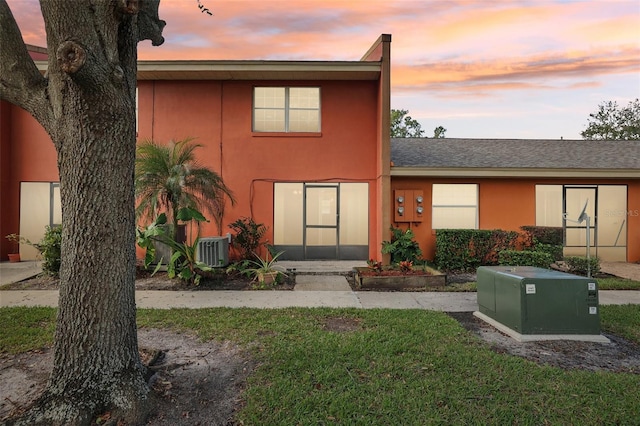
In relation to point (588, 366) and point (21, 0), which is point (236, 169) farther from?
point (588, 366)

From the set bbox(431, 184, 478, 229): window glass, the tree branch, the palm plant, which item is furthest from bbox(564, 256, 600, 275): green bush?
the tree branch

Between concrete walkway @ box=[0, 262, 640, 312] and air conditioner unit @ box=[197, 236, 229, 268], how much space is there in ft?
4.57

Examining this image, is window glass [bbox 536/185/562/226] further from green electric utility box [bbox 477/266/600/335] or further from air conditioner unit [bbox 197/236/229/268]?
air conditioner unit [bbox 197/236/229/268]

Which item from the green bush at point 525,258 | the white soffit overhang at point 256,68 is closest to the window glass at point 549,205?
the green bush at point 525,258

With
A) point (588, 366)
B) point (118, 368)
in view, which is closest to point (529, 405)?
point (588, 366)

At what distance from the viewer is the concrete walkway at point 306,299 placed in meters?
5.78

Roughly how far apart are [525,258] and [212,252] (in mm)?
7479

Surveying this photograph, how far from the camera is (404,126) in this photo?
33.9m

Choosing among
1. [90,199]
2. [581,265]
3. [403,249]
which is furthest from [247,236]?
[581,265]

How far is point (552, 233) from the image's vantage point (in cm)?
907

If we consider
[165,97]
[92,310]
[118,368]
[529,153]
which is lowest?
[118,368]

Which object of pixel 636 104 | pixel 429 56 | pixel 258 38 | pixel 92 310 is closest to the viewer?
pixel 92 310

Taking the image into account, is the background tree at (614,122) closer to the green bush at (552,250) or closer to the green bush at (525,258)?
the green bush at (552,250)

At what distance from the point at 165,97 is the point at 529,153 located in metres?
11.6
